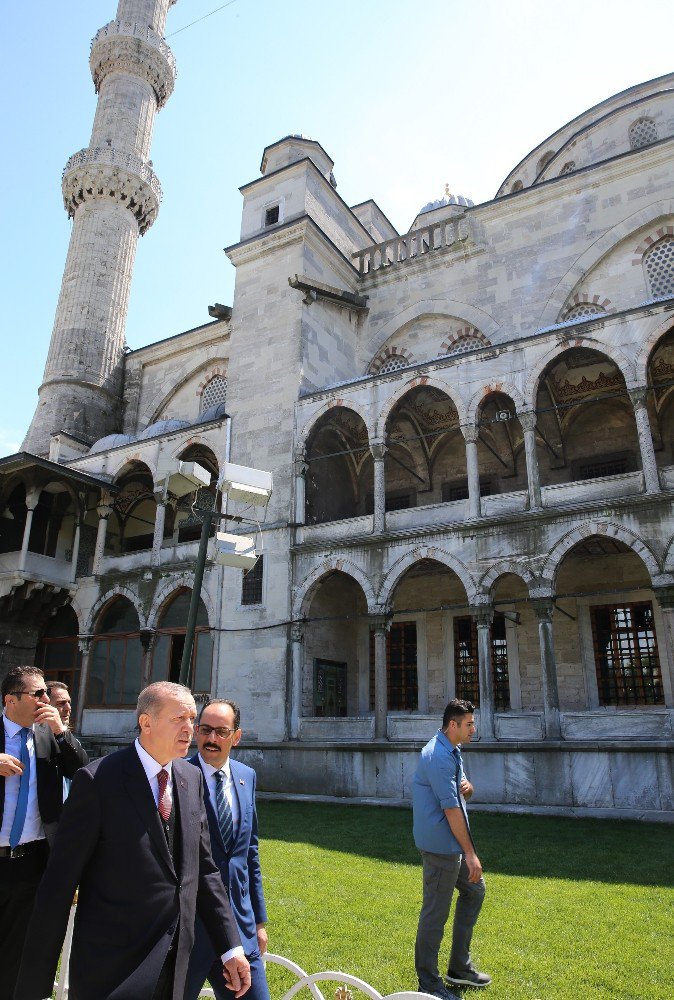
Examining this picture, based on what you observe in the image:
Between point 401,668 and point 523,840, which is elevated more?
point 401,668

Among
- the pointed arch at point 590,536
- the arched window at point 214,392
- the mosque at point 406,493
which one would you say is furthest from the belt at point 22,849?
the arched window at point 214,392

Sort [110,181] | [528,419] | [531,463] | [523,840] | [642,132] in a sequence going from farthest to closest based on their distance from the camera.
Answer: [110,181], [642,132], [528,419], [531,463], [523,840]

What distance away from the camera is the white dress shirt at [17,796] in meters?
3.56

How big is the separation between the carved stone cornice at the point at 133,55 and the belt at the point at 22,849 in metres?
31.5

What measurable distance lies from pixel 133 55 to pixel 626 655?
28.4 metres

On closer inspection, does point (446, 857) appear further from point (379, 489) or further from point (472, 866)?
point (379, 489)

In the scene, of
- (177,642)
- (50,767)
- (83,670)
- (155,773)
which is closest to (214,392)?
(177,642)

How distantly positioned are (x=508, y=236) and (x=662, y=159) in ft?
13.3

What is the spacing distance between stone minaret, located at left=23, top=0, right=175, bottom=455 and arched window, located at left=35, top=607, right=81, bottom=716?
6.05 metres

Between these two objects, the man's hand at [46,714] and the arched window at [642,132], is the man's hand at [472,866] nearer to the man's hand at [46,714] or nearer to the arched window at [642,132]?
the man's hand at [46,714]

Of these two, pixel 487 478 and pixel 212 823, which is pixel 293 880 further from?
pixel 487 478

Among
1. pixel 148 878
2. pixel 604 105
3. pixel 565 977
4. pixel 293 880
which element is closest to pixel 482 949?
pixel 565 977

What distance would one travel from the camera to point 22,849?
140 inches

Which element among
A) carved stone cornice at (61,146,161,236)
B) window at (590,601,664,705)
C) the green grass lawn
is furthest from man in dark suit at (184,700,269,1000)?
carved stone cornice at (61,146,161,236)
